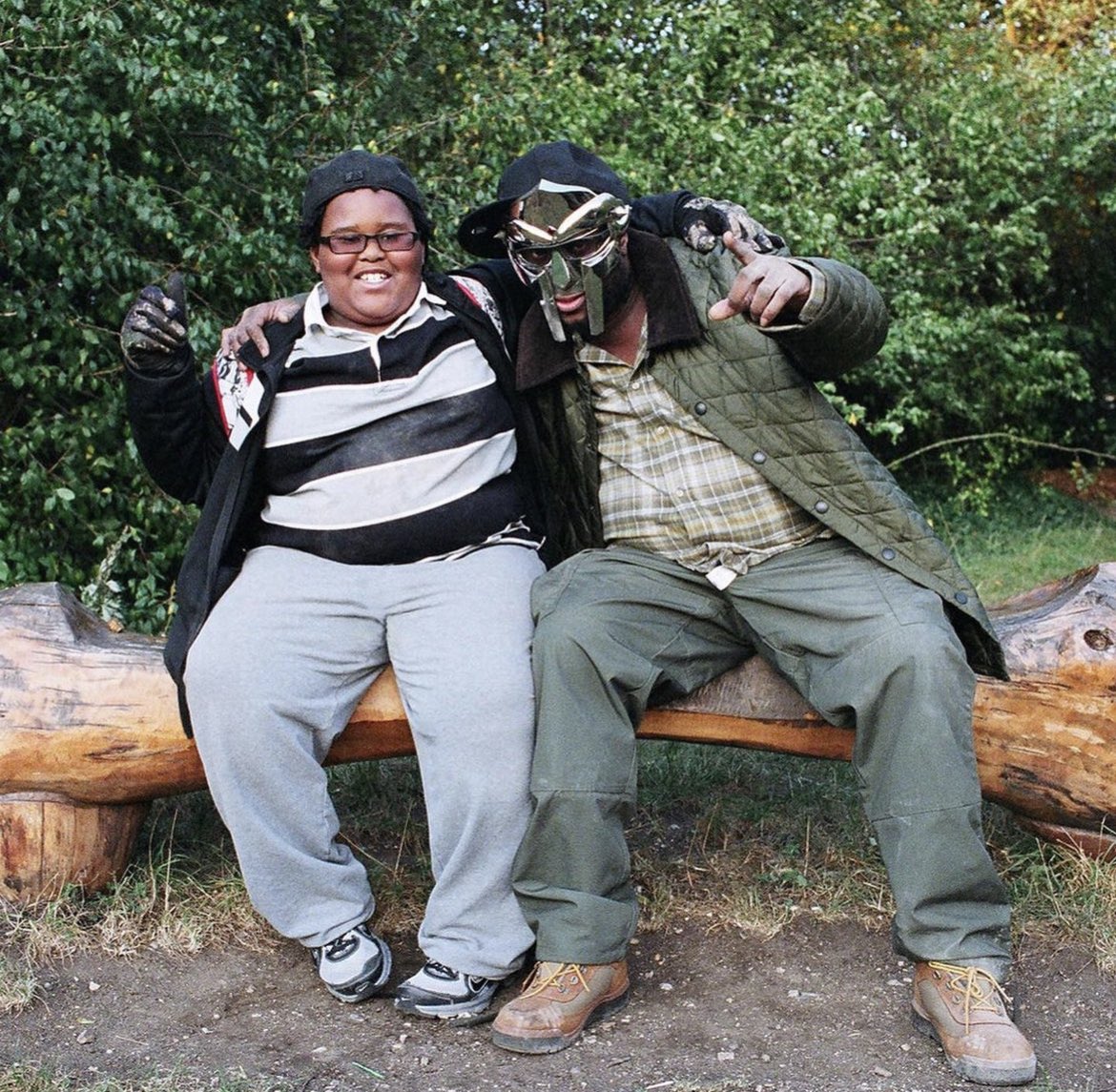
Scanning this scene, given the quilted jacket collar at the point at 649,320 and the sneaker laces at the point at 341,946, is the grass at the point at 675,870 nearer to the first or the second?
the sneaker laces at the point at 341,946

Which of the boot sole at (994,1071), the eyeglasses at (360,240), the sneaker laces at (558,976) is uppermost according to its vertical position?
the eyeglasses at (360,240)

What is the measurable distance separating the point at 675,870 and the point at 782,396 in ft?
4.22

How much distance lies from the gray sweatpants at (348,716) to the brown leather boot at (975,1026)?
82 centimetres

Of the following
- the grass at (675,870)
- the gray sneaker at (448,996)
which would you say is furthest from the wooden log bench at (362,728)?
the gray sneaker at (448,996)

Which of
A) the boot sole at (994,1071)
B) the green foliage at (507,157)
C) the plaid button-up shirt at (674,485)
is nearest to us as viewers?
the boot sole at (994,1071)

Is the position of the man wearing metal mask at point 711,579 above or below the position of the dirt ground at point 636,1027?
above

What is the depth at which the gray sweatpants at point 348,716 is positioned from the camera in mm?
2869

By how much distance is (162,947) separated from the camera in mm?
3262

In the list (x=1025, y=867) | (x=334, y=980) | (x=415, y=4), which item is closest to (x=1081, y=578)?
(x=1025, y=867)

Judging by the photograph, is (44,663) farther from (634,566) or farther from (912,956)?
(912,956)

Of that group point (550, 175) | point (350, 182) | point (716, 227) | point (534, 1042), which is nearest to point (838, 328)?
point (716, 227)

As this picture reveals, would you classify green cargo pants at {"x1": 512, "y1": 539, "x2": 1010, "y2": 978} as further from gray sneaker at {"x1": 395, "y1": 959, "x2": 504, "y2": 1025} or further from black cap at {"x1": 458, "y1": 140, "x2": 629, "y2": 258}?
black cap at {"x1": 458, "y1": 140, "x2": 629, "y2": 258}

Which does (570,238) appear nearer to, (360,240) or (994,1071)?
(360,240)

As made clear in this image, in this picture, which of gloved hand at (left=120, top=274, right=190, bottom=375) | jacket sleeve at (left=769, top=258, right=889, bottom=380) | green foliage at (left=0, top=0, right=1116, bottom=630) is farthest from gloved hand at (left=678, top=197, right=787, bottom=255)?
green foliage at (left=0, top=0, right=1116, bottom=630)
